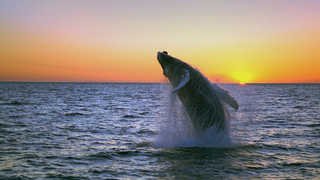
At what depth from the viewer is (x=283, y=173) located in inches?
340

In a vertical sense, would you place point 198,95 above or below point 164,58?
below

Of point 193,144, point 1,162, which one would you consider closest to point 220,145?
point 193,144

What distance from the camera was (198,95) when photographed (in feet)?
35.7

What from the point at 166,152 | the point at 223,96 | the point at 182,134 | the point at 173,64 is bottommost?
the point at 166,152

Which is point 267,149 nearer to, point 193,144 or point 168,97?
point 193,144

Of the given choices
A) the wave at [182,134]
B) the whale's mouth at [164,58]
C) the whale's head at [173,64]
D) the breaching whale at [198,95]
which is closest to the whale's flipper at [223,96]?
the breaching whale at [198,95]

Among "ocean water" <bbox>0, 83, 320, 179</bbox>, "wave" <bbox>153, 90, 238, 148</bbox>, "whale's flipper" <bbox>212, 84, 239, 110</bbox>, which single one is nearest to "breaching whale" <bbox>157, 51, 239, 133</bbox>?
"whale's flipper" <bbox>212, 84, 239, 110</bbox>

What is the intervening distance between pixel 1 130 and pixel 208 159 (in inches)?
461

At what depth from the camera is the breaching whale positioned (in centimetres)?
1055

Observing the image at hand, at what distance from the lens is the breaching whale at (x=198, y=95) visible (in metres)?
10.6

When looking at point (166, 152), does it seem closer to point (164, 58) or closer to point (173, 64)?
point (173, 64)

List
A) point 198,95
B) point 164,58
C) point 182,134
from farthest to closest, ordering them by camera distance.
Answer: point 182,134
point 198,95
point 164,58

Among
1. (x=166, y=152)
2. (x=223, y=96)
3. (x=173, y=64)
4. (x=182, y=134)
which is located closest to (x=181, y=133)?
(x=182, y=134)

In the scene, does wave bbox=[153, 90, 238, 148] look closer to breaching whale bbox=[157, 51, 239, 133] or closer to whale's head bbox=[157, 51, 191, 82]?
breaching whale bbox=[157, 51, 239, 133]
